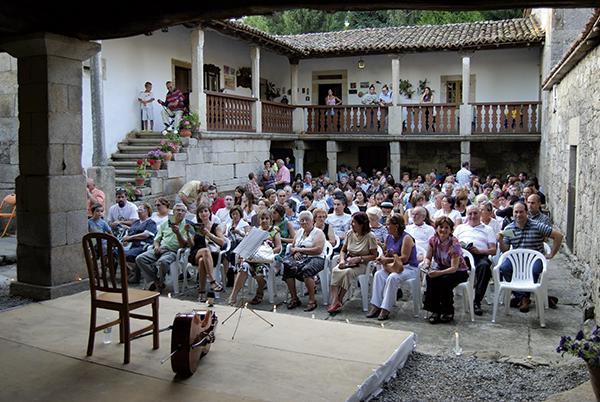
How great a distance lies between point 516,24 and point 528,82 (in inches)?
74.7

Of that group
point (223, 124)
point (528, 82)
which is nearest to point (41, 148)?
point (223, 124)

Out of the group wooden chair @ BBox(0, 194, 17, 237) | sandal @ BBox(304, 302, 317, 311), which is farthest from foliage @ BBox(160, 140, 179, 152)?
sandal @ BBox(304, 302, 317, 311)

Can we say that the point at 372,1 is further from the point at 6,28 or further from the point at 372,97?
the point at 372,97

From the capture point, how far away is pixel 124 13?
524 centimetres

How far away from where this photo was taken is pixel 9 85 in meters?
10.5

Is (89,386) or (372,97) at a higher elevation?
(372,97)

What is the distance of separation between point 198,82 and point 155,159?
2289 millimetres

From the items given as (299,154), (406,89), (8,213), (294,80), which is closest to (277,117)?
(299,154)

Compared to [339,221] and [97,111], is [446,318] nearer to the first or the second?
[339,221]

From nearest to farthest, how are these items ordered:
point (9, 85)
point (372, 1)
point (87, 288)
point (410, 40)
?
1. point (372, 1)
2. point (87, 288)
3. point (9, 85)
4. point (410, 40)

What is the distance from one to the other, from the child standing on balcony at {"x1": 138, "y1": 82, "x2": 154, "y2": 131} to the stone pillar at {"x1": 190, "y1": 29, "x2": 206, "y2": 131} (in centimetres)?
101

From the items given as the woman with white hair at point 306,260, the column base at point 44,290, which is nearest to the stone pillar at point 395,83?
the woman with white hair at point 306,260

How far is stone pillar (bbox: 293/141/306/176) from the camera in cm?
1916

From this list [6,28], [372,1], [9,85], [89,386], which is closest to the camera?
[89,386]
